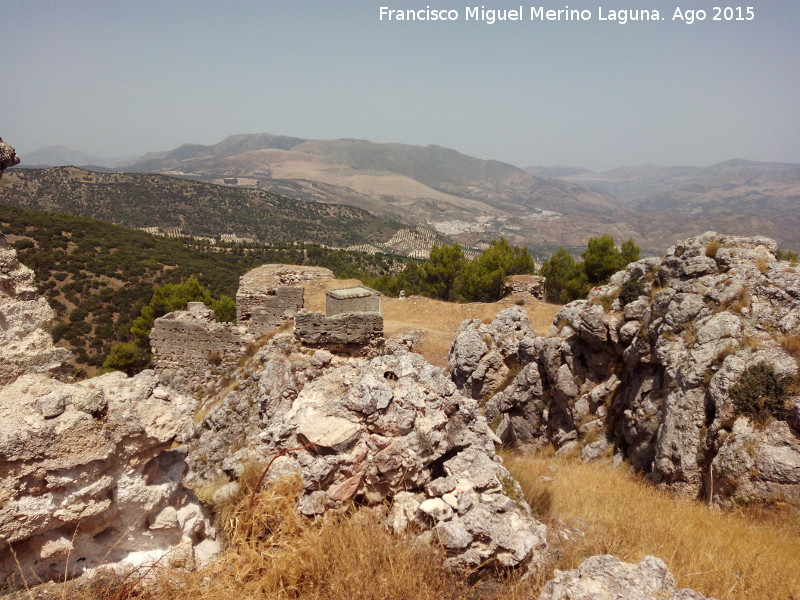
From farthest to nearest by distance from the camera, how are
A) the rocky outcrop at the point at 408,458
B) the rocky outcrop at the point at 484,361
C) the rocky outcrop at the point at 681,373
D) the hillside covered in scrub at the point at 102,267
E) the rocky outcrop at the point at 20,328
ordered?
the hillside covered in scrub at the point at 102,267
the rocky outcrop at the point at 484,361
the rocky outcrop at the point at 681,373
the rocky outcrop at the point at 408,458
the rocky outcrop at the point at 20,328

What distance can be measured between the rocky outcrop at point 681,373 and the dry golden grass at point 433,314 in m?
4.69

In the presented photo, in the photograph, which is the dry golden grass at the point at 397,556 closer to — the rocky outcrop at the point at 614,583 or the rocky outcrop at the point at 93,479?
the rocky outcrop at the point at 93,479

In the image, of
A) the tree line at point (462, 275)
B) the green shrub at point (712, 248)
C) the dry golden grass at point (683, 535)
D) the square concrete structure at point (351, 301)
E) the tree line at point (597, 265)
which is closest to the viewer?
the dry golden grass at point (683, 535)

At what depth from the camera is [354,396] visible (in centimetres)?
479

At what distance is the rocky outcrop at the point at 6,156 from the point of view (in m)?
3.86

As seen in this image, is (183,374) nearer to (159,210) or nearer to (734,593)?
(734,593)

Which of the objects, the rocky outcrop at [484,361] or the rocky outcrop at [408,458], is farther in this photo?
the rocky outcrop at [484,361]

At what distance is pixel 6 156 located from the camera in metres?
3.94

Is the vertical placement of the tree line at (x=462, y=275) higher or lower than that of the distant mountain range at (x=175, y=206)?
lower

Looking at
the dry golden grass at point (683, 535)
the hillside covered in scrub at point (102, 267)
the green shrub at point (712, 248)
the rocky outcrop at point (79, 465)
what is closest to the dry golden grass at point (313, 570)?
the rocky outcrop at point (79, 465)

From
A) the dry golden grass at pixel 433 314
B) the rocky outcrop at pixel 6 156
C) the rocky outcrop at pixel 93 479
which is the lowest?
the dry golden grass at pixel 433 314

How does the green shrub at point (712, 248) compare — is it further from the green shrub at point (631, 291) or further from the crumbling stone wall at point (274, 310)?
the crumbling stone wall at point (274, 310)

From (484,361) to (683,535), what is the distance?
29.8 feet

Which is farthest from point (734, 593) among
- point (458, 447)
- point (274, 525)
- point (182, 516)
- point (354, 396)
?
point (182, 516)
